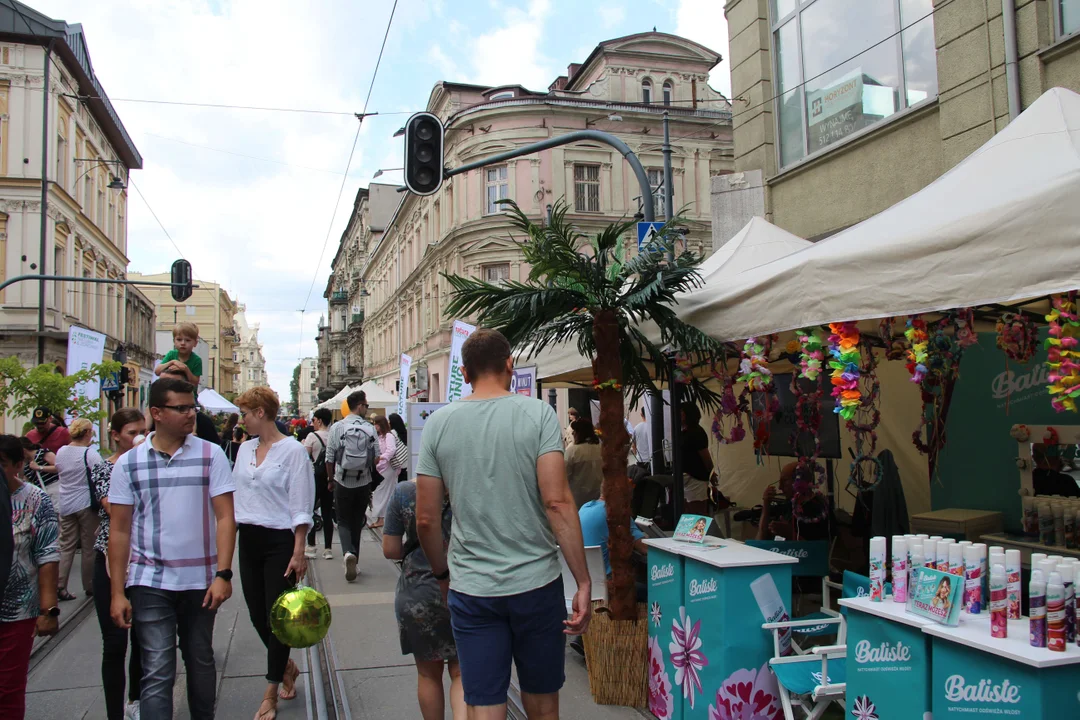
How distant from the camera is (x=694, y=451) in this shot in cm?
863

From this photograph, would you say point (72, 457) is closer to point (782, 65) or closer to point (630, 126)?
point (782, 65)

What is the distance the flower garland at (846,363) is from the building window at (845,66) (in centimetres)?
483

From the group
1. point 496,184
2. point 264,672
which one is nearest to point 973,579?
point 264,672

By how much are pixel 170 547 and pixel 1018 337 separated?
4.29m

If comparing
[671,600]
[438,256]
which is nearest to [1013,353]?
[671,600]

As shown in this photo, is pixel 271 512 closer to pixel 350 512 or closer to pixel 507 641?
pixel 507 641

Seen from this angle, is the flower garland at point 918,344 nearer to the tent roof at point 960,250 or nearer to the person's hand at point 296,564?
the tent roof at point 960,250

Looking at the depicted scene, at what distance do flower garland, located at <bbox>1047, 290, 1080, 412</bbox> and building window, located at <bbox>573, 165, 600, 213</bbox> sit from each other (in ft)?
92.5

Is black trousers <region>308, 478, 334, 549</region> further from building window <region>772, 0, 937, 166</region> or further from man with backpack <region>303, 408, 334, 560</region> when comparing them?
building window <region>772, 0, 937, 166</region>

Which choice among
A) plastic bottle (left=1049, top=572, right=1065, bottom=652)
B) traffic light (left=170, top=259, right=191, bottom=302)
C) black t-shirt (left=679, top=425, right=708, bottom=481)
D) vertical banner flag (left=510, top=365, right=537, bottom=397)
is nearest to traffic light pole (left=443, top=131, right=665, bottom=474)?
black t-shirt (left=679, top=425, right=708, bottom=481)

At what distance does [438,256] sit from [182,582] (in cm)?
3173

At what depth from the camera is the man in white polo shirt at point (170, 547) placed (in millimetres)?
3811

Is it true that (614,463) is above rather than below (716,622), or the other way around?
above

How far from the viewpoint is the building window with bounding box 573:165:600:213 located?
31156 mm
